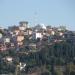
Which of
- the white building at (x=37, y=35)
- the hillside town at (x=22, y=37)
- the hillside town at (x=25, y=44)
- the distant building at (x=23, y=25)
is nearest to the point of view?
the hillside town at (x=25, y=44)

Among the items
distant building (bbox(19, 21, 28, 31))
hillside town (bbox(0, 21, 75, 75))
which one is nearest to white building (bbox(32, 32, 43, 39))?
hillside town (bbox(0, 21, 75, 75))

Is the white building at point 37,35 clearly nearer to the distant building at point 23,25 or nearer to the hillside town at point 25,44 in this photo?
the hillside town at point 25,44

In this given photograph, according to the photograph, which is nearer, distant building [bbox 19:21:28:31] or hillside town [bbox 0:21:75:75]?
hillside town [bbox 0:21:75:75]

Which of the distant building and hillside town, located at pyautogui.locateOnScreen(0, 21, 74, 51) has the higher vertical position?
the distant building

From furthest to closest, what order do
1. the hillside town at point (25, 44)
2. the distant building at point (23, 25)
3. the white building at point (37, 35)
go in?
the distant building at point (23, 25), the white building at point (37, 35), the hillside town at point (25, 44)

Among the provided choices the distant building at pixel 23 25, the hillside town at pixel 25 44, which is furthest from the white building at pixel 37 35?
the distant building at pixel 23 25

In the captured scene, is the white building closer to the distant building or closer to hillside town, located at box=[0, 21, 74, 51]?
hillside town, located at box=[0, 21, 74, 51]

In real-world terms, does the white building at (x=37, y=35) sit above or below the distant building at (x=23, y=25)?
below

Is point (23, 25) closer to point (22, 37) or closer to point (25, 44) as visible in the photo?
point (22, 37)

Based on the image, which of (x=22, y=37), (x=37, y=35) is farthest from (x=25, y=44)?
(x=37, y=35)

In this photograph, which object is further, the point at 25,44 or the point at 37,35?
the point at 37,35

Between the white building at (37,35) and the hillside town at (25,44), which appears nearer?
the hillside town at (25,44)

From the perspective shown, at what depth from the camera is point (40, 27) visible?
41125 mm

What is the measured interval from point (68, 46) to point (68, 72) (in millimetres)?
8722
